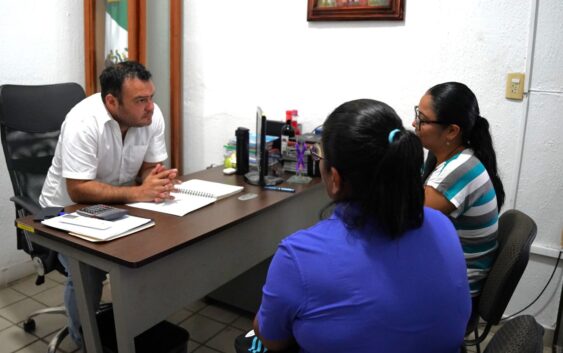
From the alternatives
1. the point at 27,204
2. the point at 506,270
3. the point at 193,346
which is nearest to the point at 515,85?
the point at 506,270

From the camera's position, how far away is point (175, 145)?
300 centimetres

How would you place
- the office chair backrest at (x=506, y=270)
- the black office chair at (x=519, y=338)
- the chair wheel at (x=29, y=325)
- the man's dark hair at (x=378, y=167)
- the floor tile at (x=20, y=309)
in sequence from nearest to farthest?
the black office chair at (x=519, y=338)
the man's dark hair at (x=378, y=167)
the office chair backrest at (x=506, y=270)
the chair wheel at (x=29, y=325)
the floor tile at (x=20, y=309)

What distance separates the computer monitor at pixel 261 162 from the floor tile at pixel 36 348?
118cm

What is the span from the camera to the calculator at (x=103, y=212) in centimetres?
156

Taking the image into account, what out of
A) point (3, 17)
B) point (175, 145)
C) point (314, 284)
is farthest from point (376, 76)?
point (3, 17)

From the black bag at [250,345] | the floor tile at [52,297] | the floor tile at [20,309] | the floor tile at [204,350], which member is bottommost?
the floor tile at [204,350]

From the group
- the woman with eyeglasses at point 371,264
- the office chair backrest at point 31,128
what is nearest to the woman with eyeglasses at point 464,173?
the woman with eyeglasses at point 371,264

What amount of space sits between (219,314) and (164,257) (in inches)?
42.2

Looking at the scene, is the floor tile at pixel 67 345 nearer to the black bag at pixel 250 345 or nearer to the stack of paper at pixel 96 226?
the stack of paper at pixel 96 226

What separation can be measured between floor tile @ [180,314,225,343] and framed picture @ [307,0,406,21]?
1.68 meters

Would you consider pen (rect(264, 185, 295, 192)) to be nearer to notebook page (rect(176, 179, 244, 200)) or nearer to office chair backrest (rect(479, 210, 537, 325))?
notebook page (rect(176, 179, 244, 200))

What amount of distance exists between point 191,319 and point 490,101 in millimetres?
1798

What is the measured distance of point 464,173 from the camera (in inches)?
56.9

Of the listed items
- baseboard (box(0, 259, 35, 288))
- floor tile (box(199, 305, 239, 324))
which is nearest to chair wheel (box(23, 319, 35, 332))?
baseboard (box(0, 259, 35, 288))
